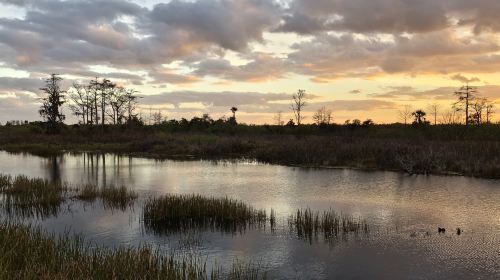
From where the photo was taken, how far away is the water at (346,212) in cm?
1245

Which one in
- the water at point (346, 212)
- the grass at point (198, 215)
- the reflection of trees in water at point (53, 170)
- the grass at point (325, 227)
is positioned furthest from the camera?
the reflection of trees in water at point (53, 170)

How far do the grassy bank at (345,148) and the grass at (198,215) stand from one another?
19622mm

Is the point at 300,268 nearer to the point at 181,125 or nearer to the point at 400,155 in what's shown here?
the point at 400,155

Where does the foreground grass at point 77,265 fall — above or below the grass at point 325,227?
above

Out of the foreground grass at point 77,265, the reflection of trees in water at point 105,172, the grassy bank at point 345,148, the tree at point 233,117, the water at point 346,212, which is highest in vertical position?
the tree at point 233,117

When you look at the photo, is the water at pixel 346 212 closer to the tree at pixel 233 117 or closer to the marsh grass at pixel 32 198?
the marsh grass at pixel 32 198

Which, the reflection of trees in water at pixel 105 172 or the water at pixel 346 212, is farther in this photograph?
the reflection of trees in water at pixel 105 172

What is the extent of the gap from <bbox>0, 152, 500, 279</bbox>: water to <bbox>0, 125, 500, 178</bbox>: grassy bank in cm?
344

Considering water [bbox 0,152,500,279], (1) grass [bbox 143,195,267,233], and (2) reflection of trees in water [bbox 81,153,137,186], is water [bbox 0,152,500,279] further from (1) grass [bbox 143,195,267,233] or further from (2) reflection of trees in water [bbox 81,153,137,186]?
(1) grass [bbox 143,195,267,233]

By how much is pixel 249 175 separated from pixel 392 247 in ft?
62.3

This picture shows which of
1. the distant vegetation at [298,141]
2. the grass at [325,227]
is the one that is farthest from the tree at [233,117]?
the grass at [325,227]

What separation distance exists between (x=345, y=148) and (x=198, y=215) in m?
26.7

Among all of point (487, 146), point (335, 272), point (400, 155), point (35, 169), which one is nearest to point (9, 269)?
point (335, 272)

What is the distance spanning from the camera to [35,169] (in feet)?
120
